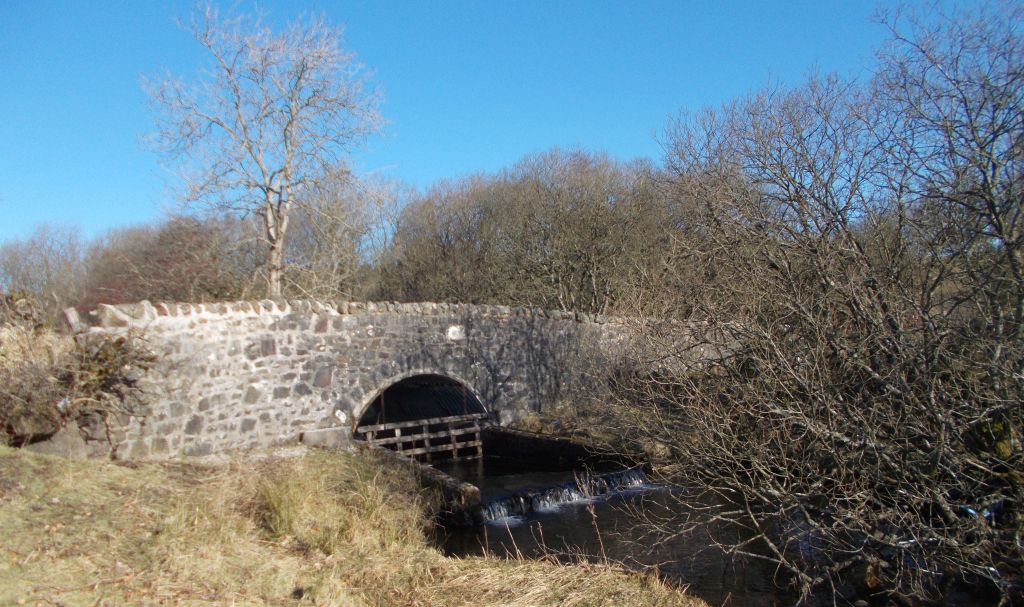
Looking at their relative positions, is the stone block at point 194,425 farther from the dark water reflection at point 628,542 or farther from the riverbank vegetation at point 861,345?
the riverbank vegetation at point 861,345

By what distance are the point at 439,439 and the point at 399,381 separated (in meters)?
2.51

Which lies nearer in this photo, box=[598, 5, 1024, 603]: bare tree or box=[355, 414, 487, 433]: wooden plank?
box=[598, 5, 1024, 603]: bare tree

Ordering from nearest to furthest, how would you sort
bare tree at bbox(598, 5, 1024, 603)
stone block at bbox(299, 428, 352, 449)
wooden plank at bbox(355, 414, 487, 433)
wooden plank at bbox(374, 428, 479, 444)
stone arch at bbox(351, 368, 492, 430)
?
bare tree at bbox(598, 5, 1024, 603)
stone block at bbox(299, 428, 352, 449)
stone arch at bbox(351, 368, 492, 430)
wooden plank at bbox(355, 414, 487, 433)
wooden plank at bbox(374, 428, 479, 444)

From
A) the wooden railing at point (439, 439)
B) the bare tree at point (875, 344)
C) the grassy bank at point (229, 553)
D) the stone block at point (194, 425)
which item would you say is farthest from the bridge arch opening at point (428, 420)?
the bare tree at point (875, 344)

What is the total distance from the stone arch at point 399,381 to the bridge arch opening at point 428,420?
60 millimetres

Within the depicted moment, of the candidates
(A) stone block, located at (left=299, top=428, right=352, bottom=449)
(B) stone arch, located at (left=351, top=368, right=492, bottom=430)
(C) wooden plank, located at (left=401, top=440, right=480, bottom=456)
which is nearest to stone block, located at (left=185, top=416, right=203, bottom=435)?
(A) stone block, located at (left=299, top=428, right=352, bottom=449)

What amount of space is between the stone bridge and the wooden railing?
0.49m

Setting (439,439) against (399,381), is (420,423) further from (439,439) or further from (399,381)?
(439,439)

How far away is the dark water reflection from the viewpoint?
20.2 ft

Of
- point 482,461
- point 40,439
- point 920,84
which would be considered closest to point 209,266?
point 40,439

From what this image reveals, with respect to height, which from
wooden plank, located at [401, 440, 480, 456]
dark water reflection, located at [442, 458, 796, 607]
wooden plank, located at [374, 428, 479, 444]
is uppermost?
wooden plank, located at [374, 428, 479, 444]

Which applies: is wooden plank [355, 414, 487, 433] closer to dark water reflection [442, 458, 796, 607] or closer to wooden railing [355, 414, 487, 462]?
wooden railing [355, 414, 487, 462]

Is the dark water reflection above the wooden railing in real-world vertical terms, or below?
below

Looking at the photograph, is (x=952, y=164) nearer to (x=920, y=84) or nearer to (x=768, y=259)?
(x=920, y=84)
